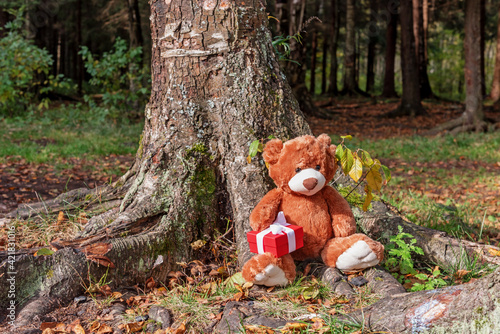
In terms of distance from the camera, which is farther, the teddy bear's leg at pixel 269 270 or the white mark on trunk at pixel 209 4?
the white mark on trunk at pixel 209 4

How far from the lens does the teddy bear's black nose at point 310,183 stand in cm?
236

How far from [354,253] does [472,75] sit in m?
9.03

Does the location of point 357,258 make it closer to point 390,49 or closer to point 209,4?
point 209,4

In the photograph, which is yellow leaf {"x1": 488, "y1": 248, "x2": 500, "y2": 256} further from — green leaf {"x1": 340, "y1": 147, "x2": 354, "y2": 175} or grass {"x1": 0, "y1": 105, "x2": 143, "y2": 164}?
grass {"x1": 0, "y1": 105, "x2": 143, "y2": 164}

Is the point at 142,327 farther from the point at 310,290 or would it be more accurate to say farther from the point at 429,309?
the point at 429,309

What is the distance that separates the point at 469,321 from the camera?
167 centimetres

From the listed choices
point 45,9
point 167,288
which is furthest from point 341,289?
point 45,9

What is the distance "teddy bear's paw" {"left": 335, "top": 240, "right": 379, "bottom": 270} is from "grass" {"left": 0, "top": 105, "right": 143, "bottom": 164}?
5.08m

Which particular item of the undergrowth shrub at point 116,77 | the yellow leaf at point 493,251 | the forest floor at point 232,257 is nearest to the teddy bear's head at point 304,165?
the forest floor at point 232,257

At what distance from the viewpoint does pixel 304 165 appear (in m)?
2.42

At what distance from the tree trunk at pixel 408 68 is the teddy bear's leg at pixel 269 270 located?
12.5m

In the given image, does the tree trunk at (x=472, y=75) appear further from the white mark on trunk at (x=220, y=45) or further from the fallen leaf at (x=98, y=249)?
the fallen leaf at (x=98, y=249)

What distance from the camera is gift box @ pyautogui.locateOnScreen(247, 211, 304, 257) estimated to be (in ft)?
7.57

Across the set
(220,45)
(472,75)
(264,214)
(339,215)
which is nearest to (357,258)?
(339,215)
